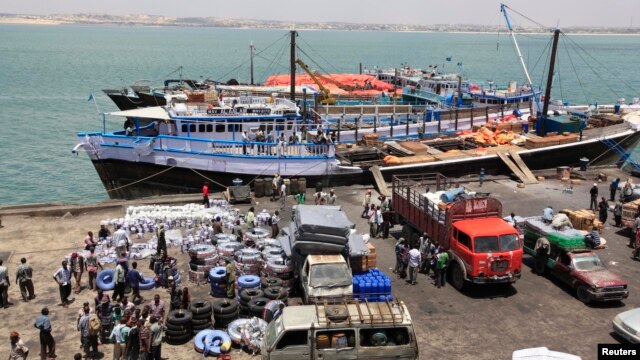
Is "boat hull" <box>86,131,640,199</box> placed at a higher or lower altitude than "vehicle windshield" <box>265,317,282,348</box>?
lower

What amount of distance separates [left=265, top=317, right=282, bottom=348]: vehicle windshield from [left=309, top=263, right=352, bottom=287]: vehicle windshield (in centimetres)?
261

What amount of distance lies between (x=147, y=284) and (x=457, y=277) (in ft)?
30.4

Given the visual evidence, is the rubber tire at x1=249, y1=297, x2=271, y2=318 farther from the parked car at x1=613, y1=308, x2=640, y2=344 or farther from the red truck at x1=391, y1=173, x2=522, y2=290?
the parked car at x1=613, y1=308, x2=640, y2=344

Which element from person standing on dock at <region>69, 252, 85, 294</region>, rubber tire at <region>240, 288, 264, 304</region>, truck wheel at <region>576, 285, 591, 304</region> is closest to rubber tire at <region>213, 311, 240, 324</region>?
rubber tire at <region>240, 288, 264, 304</region>

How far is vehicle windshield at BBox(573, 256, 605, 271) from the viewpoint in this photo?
17312 millimetres

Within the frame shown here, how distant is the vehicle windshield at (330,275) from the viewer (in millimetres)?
15125

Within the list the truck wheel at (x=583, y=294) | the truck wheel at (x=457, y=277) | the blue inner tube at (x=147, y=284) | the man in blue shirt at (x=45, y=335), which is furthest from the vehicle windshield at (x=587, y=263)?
the man in blue shirt at (x=45, y=335)

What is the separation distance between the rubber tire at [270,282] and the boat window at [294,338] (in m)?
4.47

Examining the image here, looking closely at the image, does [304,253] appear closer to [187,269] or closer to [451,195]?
[187,269]

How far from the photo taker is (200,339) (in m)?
14.1

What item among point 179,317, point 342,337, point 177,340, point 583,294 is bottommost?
point 177,340

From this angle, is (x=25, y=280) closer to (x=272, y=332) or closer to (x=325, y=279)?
(x=272, y=332)

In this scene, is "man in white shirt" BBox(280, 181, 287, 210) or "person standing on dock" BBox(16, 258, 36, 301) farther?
"man in white shirt" BBox(280, 181, 287, 210)

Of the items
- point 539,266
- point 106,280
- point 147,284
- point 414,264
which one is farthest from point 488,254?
point 106,280
